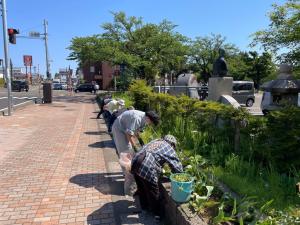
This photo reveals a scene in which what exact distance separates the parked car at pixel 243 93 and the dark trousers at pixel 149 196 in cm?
2112

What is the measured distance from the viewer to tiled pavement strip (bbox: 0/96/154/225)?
14.8ft

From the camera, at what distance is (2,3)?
16359mm

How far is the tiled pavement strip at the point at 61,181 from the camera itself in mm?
4516

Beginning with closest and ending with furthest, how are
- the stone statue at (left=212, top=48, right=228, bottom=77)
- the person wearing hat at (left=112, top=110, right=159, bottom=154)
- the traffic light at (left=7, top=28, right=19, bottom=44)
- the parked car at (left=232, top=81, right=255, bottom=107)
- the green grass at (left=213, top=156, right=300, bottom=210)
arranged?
the green grass at (left=213, top=156, right=300, bottom=210)
the person wearing hat at (left=112, top=110, right=159, bottom=154)
the stone statue at (left=212, top=48, right=228, bottom=77)
the traffic light at (left=7, top=28, right=19, bottom=44)
the parked car at (left=232, top=81, right=255, bottom=107)

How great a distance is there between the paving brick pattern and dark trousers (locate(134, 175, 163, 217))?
0.52 metres

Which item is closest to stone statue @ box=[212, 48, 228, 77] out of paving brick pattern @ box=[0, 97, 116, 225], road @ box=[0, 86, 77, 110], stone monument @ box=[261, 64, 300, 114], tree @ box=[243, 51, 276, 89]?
stone monument @ box=[261, 64, 300, 114]

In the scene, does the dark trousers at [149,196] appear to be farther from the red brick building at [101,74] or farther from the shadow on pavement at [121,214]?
the red brick building at [101,74]

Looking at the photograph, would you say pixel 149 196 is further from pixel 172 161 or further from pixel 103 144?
pixel 103 144

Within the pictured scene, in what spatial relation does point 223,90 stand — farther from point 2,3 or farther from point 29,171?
point 2,3

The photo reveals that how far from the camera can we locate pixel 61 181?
592cm

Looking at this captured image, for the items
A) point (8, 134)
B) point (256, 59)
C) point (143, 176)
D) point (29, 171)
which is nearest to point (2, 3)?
point (8, 134)

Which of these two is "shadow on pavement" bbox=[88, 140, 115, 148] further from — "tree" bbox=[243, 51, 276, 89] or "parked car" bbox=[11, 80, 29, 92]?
"tree" bbox=[243, 51, 276, 89]

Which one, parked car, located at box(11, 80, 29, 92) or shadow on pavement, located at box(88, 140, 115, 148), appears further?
parked car, located at box(11, 80, 29, 92)

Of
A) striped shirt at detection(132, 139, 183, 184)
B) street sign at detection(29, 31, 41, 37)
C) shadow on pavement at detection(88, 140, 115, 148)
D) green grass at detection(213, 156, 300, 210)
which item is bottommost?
shadow on pavement at detection(88, 140, 115, 148)
